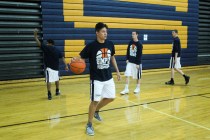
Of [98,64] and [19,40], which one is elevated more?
[19,40]

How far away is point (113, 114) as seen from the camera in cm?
A: 501

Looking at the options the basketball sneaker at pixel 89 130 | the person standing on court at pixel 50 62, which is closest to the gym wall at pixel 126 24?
the person standing on court at pixel 50 62

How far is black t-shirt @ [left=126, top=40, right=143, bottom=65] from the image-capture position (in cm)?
668

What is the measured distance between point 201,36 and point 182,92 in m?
7.26

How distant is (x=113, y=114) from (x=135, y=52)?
226 cm

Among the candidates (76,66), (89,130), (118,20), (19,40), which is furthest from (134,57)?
(19,40)

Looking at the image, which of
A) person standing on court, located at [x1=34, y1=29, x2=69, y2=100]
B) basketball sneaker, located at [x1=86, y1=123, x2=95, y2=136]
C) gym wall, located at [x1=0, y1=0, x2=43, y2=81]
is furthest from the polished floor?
gym wall, located at [x1=0, y1=0, x2=43, y2=81]

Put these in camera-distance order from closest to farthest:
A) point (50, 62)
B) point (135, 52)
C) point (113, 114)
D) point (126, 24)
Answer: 1. point (113, 114)
2. point (50, 62)
3. point (135, 52)
4. point (126, 24)

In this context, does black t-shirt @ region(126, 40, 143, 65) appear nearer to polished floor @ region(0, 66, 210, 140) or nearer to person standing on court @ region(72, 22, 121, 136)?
polished floor @ region(0, 66, 210, 140)

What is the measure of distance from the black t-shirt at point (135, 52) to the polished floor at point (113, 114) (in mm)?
910

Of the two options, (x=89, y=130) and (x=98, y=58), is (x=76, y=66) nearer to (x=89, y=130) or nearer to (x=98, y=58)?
(x=98, y=58)

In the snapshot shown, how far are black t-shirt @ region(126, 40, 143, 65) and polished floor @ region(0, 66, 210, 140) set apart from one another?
910mm

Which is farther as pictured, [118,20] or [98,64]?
[118,20]

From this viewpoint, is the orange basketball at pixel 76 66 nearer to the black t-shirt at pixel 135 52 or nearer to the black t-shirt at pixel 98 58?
the black t-shirt at pixel 98 58
